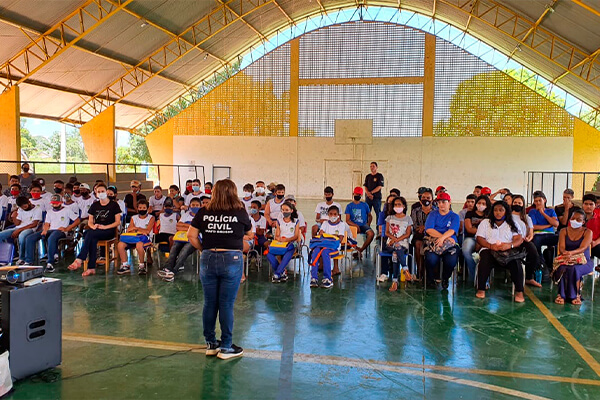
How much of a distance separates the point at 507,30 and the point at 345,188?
28.5ft

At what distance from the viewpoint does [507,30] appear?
1716cm

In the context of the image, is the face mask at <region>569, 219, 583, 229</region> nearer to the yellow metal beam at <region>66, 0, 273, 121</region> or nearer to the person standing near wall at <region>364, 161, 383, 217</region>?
the person standing near wall at <region>364, 161, 383, 217</region>

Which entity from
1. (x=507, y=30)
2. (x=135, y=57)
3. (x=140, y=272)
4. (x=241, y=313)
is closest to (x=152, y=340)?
(x=241, y=313)

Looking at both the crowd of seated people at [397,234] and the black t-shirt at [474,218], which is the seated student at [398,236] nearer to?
the crowd of seated people at [397,234]

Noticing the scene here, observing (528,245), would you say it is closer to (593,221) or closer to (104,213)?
(593,221)

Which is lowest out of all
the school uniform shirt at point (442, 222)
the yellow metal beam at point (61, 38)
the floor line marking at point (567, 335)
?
the floor line marking at point (567, 335)

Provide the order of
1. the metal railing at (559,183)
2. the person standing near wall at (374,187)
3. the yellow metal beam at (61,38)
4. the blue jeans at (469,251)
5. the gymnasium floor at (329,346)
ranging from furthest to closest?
the metal railing at (559,183) < the yellow metal beam at (61,38) < the person standing near wall at (374,187) < the blue jeans at (469,251) < the gymnasium floor at (329,346)

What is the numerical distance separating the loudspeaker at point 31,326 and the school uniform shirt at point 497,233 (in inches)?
185

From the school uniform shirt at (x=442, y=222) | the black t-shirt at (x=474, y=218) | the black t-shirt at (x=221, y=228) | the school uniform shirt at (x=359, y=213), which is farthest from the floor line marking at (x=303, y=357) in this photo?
the school uniform shirt at (x=359, y=213)

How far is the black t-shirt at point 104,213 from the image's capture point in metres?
7.04

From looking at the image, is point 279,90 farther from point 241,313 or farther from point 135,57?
point 241,313

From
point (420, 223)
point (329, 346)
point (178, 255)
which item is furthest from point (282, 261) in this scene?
point (329, 346)

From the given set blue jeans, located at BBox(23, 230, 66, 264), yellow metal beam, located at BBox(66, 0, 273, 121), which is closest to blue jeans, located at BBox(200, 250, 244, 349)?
blue jeans, located at BBox(23, 230, 66, 264)

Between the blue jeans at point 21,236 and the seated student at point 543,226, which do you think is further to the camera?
the blue jeans at point 21,236
